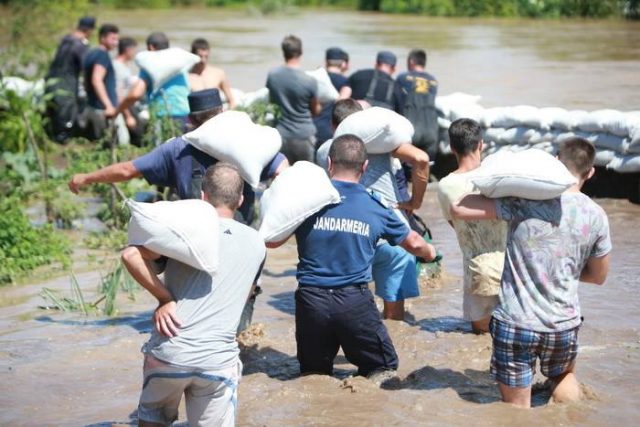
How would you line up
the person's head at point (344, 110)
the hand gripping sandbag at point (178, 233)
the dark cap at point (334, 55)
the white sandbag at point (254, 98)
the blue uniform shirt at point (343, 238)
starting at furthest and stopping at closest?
the white sandbag at point (254, 98) → the dark cap at point (334, 55) → the person's head at point (344, 110) → the blue uniform shirt at point (343, 238) → the hand gripping sandbag at point (178, 233)

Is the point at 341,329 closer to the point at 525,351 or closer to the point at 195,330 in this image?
the point at 525,351

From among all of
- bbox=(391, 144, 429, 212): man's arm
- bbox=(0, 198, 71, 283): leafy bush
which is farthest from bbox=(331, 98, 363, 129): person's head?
bbox=(0, 198, 71, 283): leafy bush

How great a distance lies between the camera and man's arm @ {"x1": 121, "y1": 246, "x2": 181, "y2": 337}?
186 inches

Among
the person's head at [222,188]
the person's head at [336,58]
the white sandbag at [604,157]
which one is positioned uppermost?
the person's head at [222,188]

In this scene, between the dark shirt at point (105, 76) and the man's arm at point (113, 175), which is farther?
the dark shirt at point (105, 76)

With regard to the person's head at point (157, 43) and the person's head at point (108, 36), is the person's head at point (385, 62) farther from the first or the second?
the person's head at point (108, 36)

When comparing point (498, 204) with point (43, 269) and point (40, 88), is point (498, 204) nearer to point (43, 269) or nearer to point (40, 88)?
point (43, 269)

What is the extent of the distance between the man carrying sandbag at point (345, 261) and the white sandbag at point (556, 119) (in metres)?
5.80

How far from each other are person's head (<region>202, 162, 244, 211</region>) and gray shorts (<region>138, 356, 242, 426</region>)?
72 cm

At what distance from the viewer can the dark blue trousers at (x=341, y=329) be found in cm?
589

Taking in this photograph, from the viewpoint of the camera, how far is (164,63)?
419 inches

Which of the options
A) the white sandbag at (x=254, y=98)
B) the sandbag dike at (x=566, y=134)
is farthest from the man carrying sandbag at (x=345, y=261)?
the white sandbag at (x=254, y=98)

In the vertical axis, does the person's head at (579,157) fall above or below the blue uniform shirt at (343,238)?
above

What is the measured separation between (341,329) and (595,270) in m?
1.35
